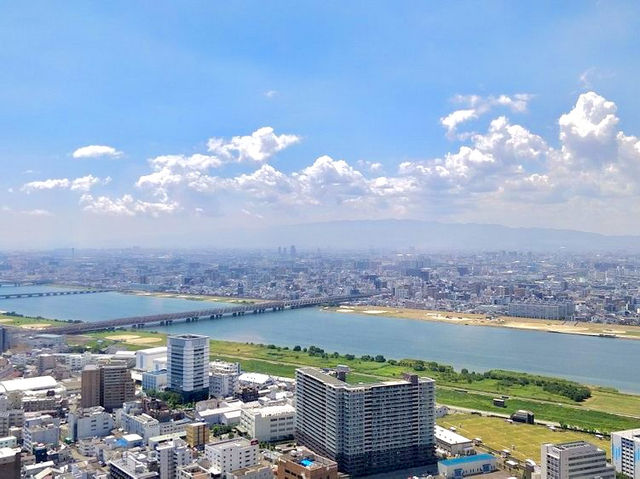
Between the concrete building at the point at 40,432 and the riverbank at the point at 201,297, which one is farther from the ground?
the riverbank at the point at 201,297

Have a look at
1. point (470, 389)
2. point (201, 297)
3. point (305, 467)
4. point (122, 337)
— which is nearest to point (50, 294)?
point (201, 297)

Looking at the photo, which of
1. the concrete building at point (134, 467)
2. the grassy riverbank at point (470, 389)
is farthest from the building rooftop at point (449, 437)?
the concrete building at point (134, 467)

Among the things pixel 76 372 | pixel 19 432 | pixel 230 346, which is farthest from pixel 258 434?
pixel 230 346

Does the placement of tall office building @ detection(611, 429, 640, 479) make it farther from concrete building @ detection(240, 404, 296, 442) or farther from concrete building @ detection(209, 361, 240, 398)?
concrete building @ detection(209, 361, 240, 398)

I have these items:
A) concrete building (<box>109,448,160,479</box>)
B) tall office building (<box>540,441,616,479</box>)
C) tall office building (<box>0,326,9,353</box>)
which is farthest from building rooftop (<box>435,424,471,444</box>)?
tall office building (<box>0,326,9,353</box>)

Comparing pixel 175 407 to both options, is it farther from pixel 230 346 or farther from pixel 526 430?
pixel 230 346

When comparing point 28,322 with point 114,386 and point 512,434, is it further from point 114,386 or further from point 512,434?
point 512,434

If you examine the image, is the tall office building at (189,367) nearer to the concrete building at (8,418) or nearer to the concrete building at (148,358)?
the concrete building at (148,358)
